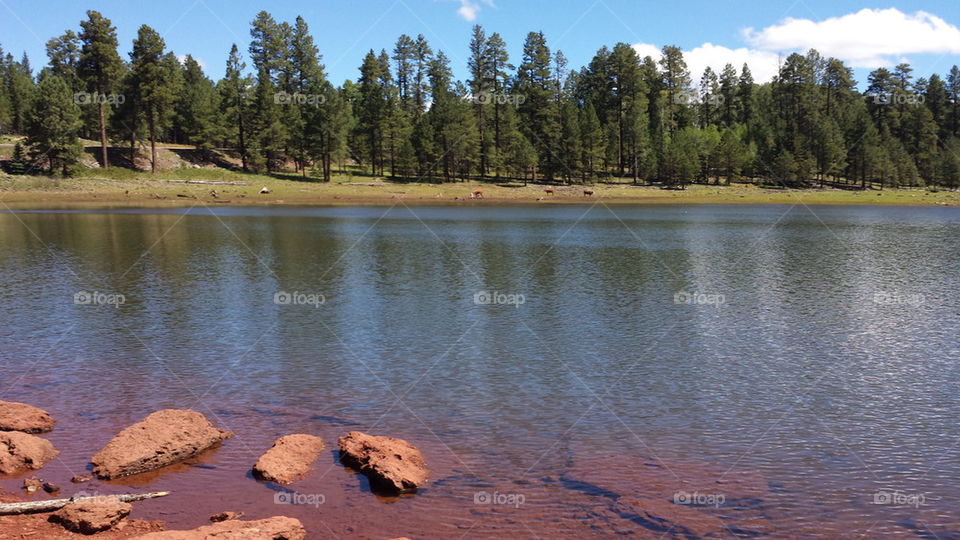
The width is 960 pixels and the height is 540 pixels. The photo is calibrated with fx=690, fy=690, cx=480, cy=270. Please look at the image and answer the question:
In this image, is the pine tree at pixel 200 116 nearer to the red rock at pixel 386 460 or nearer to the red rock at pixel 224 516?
the red rock at pixel 386 460

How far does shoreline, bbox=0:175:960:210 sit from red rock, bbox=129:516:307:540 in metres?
91.7

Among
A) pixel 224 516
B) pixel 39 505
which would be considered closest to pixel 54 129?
pixel 39 505

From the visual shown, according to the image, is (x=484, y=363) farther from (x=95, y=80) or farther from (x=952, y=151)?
(x=952, y=151)

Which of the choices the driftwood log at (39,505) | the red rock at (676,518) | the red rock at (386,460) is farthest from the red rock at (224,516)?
the red rock at (676,518)

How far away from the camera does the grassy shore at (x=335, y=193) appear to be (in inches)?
3743

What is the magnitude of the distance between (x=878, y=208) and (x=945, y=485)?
371 feet

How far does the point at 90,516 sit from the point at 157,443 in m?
3.03

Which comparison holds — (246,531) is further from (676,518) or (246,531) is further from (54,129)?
(54,129)

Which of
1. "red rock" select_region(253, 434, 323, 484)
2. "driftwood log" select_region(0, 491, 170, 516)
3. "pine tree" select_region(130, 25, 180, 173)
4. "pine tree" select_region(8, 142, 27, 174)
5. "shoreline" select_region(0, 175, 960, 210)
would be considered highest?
"pine tree" select_region(130, 25, 180, 173)

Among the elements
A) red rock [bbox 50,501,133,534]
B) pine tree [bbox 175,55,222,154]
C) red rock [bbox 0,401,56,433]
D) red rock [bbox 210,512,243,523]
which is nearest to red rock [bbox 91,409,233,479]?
red rock [bbox 50,501,133,534]

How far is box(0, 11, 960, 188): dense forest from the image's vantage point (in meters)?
111

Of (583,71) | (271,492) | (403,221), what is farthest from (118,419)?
(583,71)

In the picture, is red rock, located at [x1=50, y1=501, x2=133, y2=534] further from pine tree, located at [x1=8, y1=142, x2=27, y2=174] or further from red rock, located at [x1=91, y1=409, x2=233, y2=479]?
pine tree, located at [x1=8, y1=142, x2=27, y2=174]

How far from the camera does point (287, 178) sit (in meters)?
119
